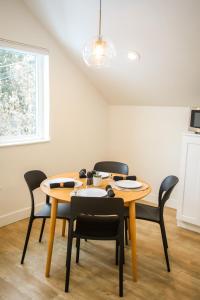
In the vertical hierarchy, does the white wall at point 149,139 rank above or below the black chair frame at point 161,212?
above

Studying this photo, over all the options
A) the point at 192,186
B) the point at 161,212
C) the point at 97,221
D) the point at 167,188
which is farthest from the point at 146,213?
the point at 192,186

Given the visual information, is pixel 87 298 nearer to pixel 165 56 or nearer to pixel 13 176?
pixel 13 176

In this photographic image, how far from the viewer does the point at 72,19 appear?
2.98m

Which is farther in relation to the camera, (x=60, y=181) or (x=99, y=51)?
(x=60, y=181)

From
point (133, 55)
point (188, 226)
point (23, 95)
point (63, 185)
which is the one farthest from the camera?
point (23, 95)

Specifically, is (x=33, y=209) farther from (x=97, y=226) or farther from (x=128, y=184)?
(x=128, y=184)

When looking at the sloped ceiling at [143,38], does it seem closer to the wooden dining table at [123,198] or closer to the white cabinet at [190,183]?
the white cabinet at [190,183]

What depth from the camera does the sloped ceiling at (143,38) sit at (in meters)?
2.48

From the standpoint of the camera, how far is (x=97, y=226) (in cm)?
214

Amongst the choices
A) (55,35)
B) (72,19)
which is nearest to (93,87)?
(55,35)

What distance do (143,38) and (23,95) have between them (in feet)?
5.07

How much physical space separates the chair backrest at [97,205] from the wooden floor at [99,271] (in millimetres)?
659

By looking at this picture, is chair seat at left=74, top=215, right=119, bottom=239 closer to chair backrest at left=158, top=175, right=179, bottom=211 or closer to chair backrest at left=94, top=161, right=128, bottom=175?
chair backrest at left=158, top=175, right=179, bottom=211

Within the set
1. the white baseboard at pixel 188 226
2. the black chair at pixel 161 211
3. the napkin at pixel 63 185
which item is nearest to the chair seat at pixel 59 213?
the napkin at pixel 63 185
